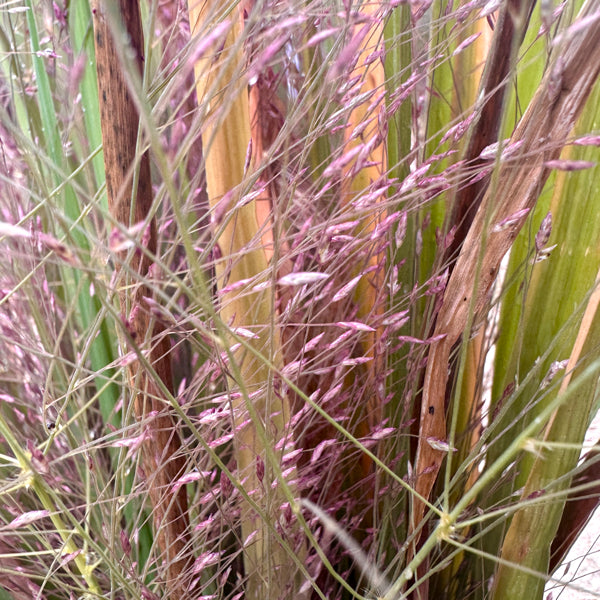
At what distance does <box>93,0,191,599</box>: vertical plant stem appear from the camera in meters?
0.30

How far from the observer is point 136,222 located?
34 cm

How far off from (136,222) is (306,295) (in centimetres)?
11

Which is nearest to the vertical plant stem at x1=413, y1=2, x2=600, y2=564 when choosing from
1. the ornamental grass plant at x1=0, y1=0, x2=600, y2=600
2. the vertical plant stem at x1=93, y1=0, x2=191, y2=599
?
the ornamental grass plant at x1=0, y1=0, x2=600, y2=600

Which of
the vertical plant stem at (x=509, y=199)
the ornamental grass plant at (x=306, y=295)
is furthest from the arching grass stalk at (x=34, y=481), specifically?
the vertical plant stem at (x=509, y=199)

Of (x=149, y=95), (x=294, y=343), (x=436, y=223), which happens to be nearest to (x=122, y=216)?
(x=149, y=95)

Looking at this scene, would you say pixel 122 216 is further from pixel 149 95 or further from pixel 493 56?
pixel 493 56

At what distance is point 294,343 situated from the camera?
48 centimetres

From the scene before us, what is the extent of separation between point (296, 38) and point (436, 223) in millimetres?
197

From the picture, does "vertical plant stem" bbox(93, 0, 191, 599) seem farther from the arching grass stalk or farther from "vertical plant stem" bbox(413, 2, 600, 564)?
"vertical plant stem" bbox(413, 2, 600, 564)

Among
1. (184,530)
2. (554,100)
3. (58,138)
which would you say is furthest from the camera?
(58,138)

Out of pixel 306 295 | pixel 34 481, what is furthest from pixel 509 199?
pixel 34 481

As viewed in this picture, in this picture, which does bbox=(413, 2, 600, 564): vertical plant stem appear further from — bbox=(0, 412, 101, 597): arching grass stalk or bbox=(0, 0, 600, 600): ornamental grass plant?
bbox=(0, 412, 101, 597): arching grass stalk

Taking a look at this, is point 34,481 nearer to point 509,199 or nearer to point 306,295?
point 306,295

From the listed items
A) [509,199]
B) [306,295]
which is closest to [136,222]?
[306,295]
